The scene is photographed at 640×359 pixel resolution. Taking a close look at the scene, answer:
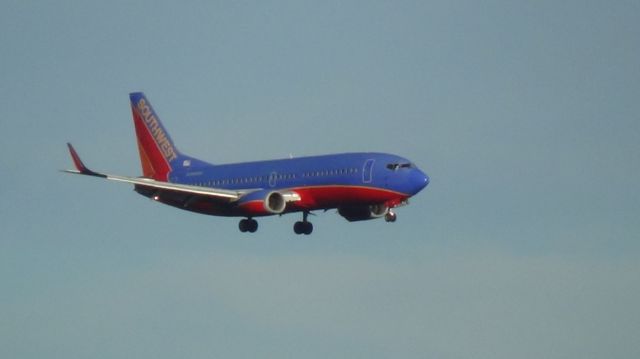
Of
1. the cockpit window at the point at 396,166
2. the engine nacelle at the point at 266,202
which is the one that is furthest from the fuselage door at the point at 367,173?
the engine nacelle at the point at 266,202

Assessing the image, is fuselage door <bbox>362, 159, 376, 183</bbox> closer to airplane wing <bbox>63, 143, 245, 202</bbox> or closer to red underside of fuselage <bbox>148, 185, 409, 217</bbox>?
red underside of fuselage <bbox>148, 185, 409, 217</bbox>

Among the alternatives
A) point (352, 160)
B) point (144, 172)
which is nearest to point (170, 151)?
point (144, 172)

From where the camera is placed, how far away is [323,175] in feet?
351

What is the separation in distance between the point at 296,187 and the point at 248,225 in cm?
586

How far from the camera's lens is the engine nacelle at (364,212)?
108 metres

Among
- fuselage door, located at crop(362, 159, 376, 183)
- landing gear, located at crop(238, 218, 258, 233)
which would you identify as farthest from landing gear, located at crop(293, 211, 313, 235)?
fuselage door, located at crop(362, 159, 376, 183)

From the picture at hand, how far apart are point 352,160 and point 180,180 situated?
56.1ft

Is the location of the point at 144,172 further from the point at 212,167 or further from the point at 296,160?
the point at 296,160

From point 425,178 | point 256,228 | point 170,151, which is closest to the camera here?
point 425,178

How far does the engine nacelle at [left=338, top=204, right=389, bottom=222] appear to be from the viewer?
10818 cm

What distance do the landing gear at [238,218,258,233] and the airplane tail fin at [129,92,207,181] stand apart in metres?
9.07

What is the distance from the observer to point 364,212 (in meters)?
109

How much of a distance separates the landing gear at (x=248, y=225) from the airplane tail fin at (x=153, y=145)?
9.07 metres

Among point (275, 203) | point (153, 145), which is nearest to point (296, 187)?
point (275, 203)
